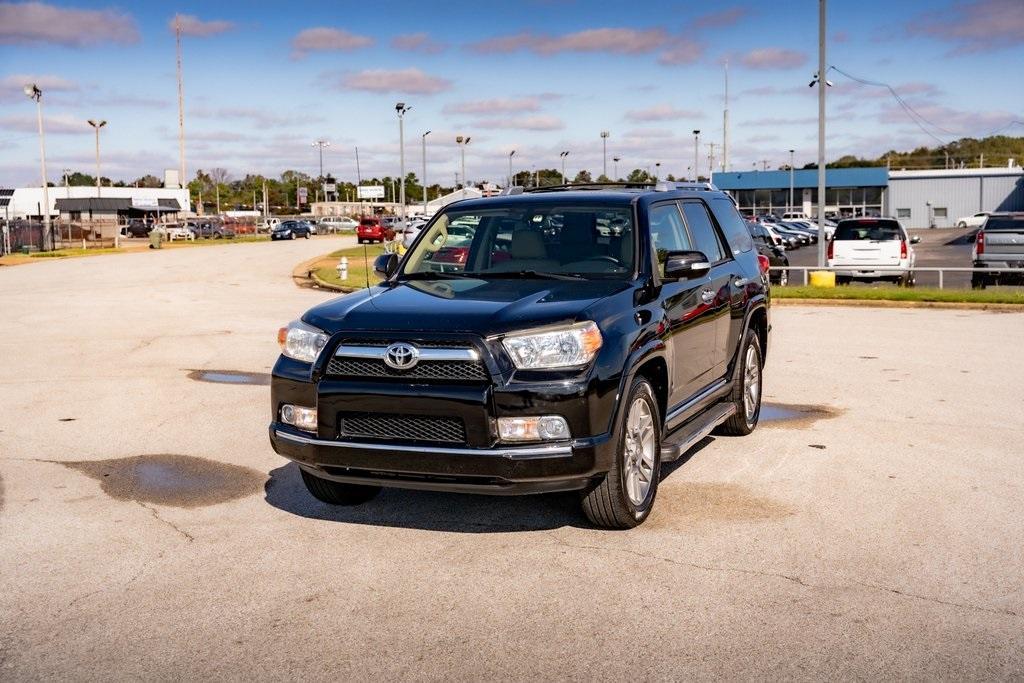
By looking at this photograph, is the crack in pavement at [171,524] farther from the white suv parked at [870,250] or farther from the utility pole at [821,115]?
the utility pole at [821,115]

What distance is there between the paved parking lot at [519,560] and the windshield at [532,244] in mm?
1436

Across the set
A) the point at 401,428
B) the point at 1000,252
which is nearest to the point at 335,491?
the point at 401,428

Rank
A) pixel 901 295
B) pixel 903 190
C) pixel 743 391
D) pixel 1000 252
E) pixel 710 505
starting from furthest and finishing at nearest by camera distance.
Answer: pixel 903 190 → pixel 1000 252 → pixel 901 295 → pixel 743 391 → pixel 710 505

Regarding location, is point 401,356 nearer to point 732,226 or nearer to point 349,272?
point 732,226

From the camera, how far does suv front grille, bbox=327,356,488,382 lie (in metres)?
5.52

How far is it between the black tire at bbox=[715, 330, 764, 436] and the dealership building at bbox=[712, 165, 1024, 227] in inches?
3637

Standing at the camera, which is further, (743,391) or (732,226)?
(732,226)

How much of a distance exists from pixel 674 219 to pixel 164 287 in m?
23.0

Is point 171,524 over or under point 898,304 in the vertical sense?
under

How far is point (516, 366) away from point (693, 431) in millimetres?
1995

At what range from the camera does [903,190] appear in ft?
341

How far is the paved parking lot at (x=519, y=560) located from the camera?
4367mm

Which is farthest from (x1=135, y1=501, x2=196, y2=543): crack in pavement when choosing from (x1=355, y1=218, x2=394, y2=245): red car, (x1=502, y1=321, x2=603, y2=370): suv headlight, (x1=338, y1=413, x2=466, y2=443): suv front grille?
(x1=355, y1=218, x2=394, y2=245): red car

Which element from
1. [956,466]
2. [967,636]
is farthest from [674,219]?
[967,636]
